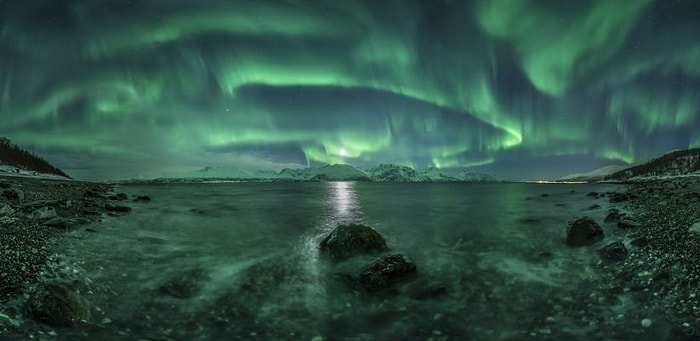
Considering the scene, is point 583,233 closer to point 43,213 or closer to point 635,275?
point 635,275

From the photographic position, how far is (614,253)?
1085 centimetres

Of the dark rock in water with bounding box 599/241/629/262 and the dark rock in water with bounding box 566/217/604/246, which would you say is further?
the dark rock in water with bounding box 566/217/604/246

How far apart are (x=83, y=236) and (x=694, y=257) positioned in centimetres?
2083

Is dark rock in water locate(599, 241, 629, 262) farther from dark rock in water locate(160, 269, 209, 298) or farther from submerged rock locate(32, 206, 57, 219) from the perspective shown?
submerged rock locate(32, 206, 57, 219)

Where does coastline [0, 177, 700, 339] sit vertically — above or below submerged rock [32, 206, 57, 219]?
below

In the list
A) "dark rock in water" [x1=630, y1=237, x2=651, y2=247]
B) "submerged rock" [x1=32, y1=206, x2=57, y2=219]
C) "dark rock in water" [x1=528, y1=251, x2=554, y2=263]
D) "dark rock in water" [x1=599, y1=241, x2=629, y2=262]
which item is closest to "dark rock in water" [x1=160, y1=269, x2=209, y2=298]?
"submerged rock" [x1=32, y1=206, x2=57, y2=219]

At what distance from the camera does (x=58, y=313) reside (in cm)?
640

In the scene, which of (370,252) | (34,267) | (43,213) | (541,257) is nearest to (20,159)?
(43,213)

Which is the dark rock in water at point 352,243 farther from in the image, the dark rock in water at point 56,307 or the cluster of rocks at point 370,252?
the dark rock in water at point 56,307

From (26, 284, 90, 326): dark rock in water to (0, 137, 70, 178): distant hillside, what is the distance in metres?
156

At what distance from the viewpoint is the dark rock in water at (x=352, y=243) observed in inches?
483

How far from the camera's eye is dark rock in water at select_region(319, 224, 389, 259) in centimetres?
1227

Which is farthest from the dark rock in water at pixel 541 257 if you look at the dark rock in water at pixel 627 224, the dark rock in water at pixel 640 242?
the dark rock in water at pixel 627 224

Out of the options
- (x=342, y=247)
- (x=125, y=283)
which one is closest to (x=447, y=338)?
(x=342, y=247)
